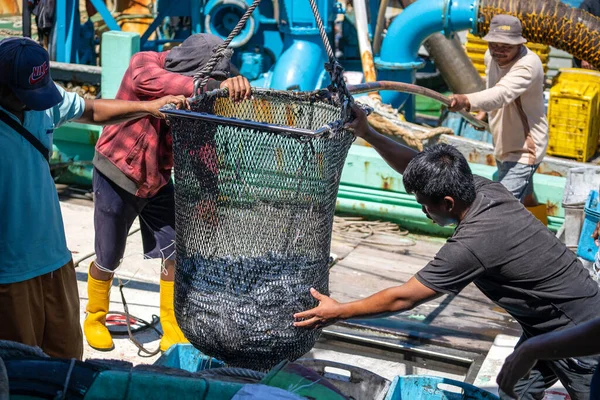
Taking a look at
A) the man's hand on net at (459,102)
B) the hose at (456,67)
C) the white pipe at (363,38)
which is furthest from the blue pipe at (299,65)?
the man's hand on net at (459,102)

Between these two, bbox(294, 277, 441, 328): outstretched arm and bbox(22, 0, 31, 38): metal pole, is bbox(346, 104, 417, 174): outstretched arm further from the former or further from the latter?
bbox(22, 0, 31, 38): metal pole

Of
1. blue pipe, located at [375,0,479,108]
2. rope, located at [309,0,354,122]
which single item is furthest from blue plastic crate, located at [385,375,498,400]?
blue pipe, located at [375,0,479,108]

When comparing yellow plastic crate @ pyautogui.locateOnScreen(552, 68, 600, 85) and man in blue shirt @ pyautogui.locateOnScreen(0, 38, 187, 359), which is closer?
man in blue shirt @ pyautogui.locateOnScreen(0, 38, 187, 359)

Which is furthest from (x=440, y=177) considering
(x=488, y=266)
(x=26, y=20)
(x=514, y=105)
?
(x=26, y=20)

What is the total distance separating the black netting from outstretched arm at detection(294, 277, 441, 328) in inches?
3.3

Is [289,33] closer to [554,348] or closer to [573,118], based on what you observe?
[573,118]

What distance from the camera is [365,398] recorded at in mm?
3822

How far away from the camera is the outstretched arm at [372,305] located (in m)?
3.26

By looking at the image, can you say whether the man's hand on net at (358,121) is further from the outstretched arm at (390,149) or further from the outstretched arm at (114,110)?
the outstretched arm at (114,110)

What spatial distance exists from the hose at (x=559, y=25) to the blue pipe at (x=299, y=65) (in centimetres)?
173

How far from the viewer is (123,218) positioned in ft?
15.1

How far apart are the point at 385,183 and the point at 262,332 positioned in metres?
4.08

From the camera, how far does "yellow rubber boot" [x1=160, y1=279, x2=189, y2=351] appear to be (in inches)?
186

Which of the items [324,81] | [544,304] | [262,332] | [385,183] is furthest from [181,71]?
[324,81]
